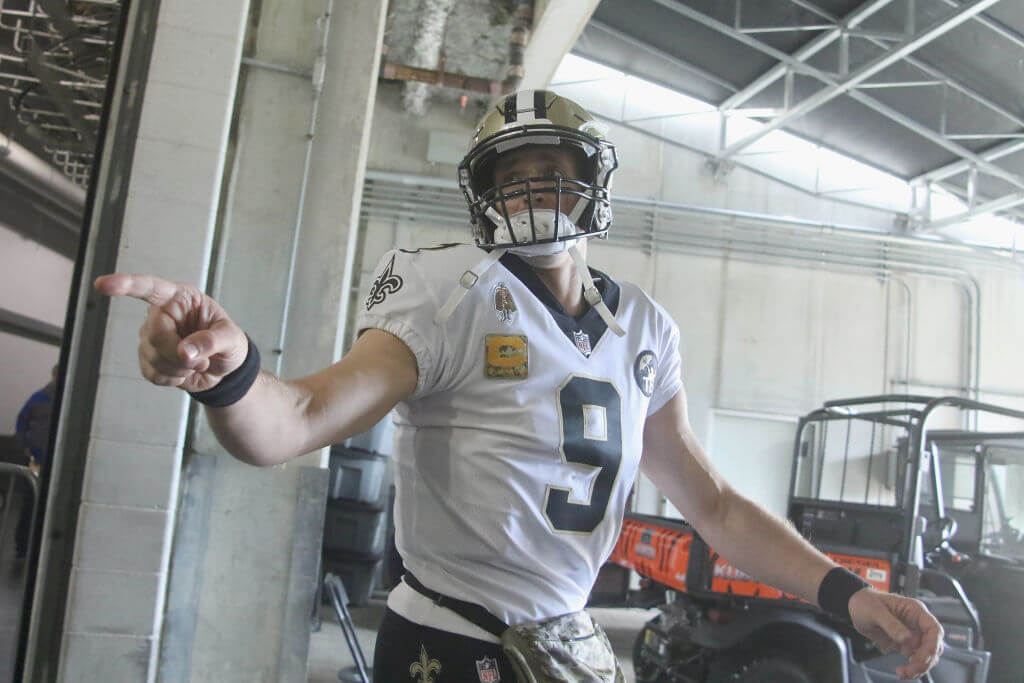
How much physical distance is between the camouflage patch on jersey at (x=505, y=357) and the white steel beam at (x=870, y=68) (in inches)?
271

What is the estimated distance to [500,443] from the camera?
3.92 ft

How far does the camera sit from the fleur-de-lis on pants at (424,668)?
1.17 meters

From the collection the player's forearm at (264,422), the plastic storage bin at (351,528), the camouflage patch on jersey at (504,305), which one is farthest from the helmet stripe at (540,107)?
the plastic storage bin at (351,528)

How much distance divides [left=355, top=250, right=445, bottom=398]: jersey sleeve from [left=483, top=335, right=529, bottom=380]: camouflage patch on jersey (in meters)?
0.08

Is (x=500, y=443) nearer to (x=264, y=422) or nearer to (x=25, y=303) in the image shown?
(x=264, y=422)

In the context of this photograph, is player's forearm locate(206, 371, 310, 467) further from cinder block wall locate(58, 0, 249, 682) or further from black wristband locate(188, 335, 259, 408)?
cinder block wall locate(58, 0, 249, 682)

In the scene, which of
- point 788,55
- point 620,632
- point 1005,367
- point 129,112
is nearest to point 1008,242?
point 1005,367

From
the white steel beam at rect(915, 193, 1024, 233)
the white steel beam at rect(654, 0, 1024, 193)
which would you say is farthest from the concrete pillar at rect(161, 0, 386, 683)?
the white steel beam at rect(915, 193, 1024, 233)

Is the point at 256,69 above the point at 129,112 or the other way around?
above

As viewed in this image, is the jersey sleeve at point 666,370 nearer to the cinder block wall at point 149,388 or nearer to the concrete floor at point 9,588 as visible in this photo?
the cinder block wall at point 149,388

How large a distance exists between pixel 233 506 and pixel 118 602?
22.3 inches

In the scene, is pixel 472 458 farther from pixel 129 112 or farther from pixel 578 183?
pixel 129 112

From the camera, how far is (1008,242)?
10711 mm

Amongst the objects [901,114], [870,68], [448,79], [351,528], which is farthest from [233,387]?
[901,114]
